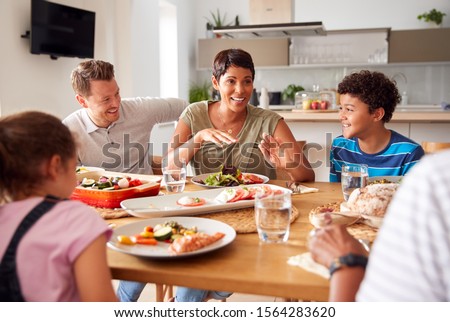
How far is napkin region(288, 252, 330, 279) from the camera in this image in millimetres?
925

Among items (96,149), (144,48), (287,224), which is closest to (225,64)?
(96,149)

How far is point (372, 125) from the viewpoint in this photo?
2068 millimetres

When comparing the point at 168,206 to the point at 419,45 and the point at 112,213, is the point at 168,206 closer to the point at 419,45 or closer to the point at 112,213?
the point at 112,213

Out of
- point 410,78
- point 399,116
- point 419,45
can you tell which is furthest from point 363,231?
point 410,78

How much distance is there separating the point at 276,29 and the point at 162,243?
421cm

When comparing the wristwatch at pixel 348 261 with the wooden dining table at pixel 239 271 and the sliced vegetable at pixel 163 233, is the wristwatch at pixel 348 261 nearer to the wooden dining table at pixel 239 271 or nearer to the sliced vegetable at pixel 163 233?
the wooden dining table at pixel 239 271

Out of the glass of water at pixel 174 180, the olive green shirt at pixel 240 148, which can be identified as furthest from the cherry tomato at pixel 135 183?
the olive green shirt at pixel 240 148

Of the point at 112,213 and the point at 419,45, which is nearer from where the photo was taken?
the point at 112,213

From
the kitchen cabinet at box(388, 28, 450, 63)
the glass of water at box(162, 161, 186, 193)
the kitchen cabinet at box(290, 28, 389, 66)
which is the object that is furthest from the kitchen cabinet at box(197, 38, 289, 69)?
the glass of water at box(162, 161, 186, 193)

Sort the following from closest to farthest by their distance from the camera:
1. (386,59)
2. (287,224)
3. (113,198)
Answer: (287,224) → (113,198) → (386,59)

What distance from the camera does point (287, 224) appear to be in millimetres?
1133

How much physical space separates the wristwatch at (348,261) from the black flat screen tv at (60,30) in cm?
325
